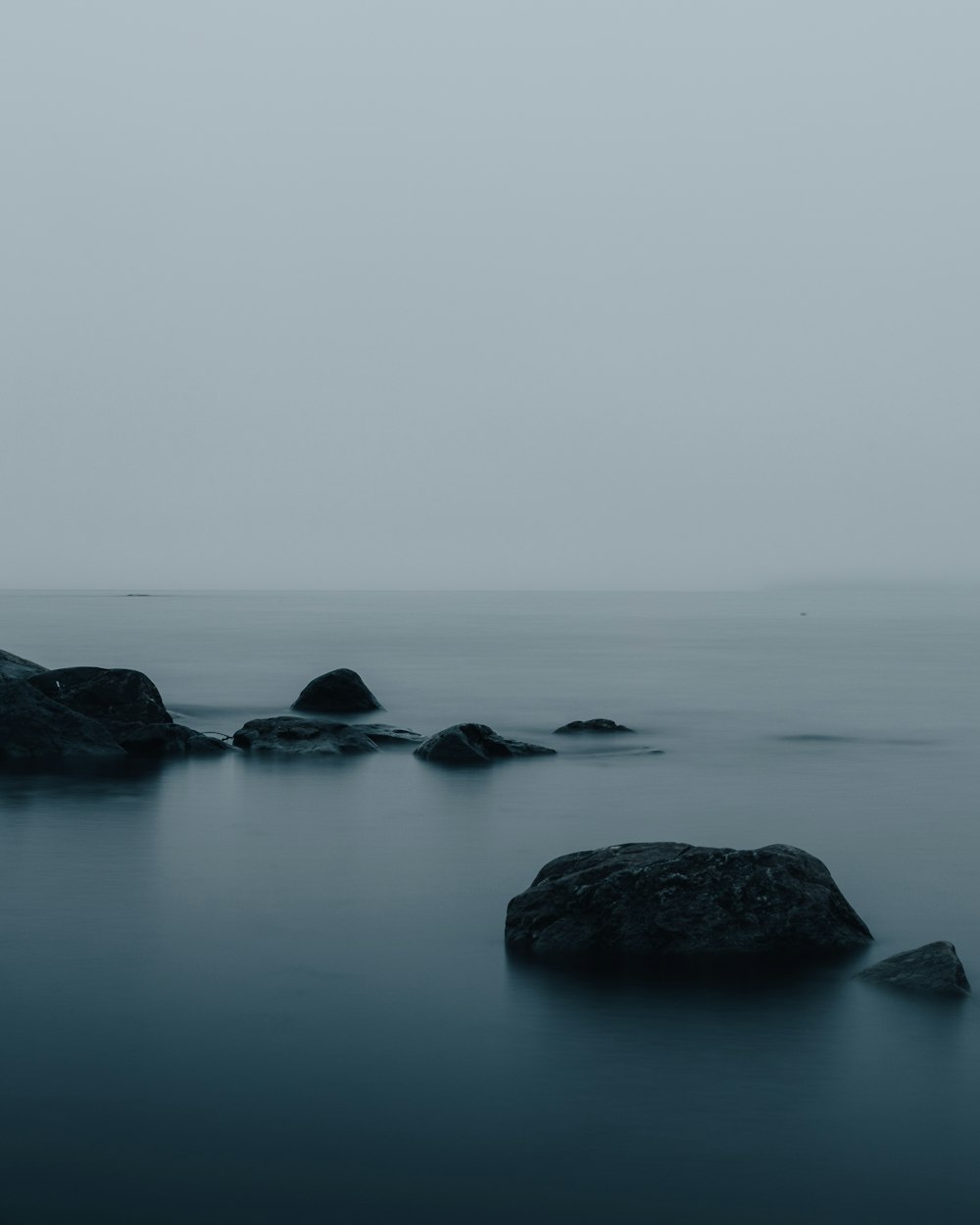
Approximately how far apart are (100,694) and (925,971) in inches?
750

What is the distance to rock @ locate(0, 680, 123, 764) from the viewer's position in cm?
2397

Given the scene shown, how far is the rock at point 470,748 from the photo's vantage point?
80.9 ft

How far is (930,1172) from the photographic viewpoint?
762cm

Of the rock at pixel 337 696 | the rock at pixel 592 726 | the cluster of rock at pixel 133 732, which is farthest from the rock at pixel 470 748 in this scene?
the rock at pixel 337 696

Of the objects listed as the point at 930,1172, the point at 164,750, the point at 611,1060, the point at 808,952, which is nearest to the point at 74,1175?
the point at 611,1060

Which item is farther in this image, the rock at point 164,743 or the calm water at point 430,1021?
the rock at point 164,743

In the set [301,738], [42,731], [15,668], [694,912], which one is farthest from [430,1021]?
[15,668]

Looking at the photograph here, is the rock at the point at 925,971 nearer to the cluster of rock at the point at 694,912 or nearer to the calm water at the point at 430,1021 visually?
the cluster of rock at the point at 694,912

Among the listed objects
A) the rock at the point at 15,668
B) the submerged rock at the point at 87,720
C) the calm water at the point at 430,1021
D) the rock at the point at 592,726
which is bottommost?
the calm water at the point at 430,1021

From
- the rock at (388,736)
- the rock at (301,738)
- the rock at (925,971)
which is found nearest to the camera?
the rock at (925,971)

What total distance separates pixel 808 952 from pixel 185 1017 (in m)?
5.35

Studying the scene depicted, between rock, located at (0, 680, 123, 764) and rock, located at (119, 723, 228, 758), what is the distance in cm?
31

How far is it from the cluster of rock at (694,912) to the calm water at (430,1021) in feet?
1.72

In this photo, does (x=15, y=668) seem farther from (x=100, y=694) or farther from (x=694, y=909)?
(x=694, y=909)
